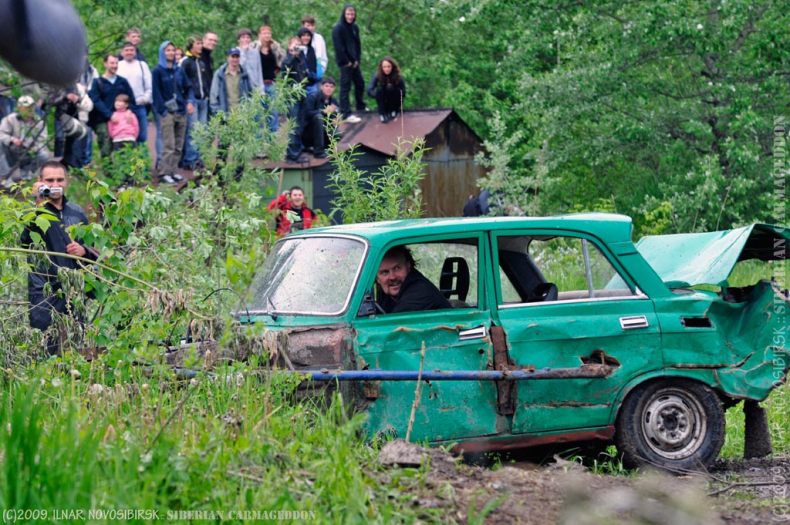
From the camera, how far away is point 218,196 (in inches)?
500

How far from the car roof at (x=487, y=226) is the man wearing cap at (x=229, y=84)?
10.4 meters

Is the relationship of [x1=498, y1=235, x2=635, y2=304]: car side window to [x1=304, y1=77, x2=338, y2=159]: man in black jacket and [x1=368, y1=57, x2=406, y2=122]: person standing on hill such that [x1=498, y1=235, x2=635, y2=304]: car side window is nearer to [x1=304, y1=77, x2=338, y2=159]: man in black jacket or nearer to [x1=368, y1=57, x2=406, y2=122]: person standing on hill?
[x1=304, y1=77, x2=338, y2=159]: man in black jacket

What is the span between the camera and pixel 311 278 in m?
8.44

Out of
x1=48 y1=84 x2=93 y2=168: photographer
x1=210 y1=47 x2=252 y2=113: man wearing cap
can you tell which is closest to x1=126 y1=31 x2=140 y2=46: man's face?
x1=48 y1=84 x2=93 y2=168: photographer

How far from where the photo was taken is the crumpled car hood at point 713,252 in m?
9.12

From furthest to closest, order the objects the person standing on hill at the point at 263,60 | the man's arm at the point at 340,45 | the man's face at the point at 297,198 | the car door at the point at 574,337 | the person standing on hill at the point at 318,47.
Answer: the man's arm at the point at 340,45
the person standing on hill at the point at 318,47
the person standing on hill at the point at 263,60
the man's face at the point at 297,198
the car door at the point at 574,337

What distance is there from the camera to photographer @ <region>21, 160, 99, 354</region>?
29.0 ft

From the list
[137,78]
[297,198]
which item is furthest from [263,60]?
[297,198]

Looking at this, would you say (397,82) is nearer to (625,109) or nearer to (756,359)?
(625,109)

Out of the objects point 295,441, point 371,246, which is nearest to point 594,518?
point 295,441

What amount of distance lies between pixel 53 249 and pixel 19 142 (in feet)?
25.9

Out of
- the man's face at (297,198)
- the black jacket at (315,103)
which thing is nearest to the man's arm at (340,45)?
the black jacket at (315,103)

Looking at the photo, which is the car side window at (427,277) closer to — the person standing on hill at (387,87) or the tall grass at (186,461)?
the tall grass at (186,461)

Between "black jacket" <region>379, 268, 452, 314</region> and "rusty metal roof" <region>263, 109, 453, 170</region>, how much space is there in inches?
435
